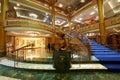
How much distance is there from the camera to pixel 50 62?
5688 millimetres

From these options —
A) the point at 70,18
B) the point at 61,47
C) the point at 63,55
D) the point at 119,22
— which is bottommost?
the point at 63,55

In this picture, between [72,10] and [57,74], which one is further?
[72,10]

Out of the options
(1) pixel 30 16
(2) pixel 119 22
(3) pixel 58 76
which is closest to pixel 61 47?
(3) pixel 58 76

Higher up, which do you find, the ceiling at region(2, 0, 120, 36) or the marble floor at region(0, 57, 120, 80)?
the ceiling at region(2, 0, 120, 36)

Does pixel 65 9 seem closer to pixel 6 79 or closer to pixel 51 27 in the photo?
pixel 51 27

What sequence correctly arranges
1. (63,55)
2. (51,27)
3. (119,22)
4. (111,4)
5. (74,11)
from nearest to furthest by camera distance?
(63,55)
(119,22)
(111,4)
(51,27)
(74,11)

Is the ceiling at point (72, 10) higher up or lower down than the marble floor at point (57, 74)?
higher up

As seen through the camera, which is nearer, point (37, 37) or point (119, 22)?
point (119, 22)

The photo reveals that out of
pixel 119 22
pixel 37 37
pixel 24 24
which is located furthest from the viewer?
pixel 37 37

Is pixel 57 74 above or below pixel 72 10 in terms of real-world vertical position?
below

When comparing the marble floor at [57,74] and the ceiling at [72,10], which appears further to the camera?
the ceiling at [72,10]

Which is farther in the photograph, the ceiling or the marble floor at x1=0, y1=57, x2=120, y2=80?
the ceiling

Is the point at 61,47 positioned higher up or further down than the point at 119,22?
further down

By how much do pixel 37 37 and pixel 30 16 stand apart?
3096mm
